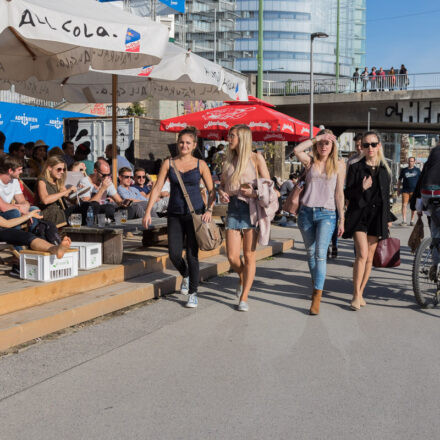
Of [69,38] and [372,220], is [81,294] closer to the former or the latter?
[69,38]

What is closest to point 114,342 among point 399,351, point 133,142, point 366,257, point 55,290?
point 55,290

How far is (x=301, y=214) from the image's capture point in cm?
606

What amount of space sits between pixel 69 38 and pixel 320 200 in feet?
9.72

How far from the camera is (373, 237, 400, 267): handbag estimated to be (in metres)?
6.35

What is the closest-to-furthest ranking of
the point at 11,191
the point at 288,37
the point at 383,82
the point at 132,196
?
the point at 11,191
the point at 132,196
the point at 383,82
the point at 288,37

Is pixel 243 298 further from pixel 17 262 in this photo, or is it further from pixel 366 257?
pixel 17 262

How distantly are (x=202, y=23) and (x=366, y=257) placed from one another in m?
96.7

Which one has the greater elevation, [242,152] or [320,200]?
[242,152]

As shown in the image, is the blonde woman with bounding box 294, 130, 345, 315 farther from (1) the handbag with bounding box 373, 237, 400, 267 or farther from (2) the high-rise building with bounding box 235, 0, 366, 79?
(2) the high-rise building with bounding box 235, 0, 366, 79

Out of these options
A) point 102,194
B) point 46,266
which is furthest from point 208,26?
point 46,266

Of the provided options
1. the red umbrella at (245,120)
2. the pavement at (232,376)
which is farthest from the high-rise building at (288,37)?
the pavement at (232,376)

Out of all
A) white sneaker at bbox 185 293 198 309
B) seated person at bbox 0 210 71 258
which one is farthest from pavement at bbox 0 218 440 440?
seated person at bbox 0 210 71 258

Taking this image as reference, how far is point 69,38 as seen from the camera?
5.66 m

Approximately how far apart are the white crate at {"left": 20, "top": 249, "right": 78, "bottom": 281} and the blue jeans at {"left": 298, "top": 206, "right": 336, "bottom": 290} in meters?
2.41
